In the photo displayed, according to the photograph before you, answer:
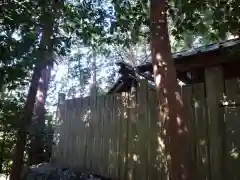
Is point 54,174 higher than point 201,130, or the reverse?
point 201,130

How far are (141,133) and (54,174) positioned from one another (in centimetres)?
199

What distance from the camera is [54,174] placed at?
5160mm

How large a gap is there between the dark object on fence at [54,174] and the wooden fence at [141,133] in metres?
0.23

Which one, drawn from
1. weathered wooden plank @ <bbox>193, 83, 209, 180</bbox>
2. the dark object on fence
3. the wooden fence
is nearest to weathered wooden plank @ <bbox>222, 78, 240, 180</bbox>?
the wooden fence

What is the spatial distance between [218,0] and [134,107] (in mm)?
2146

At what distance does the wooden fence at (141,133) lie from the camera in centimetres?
332

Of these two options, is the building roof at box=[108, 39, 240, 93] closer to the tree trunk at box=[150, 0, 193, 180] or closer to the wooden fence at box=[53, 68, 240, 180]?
the wooden fence at box=[53, 68, 240, 180]

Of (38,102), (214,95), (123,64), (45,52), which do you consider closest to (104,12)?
(123,64)

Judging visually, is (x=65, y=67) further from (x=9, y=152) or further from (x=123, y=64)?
(x=123, y=64)

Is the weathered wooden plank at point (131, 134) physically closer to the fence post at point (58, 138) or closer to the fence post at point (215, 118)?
the fence post at point (215, 118)

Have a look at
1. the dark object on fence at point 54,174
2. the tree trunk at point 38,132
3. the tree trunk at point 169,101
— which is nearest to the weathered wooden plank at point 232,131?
the tree trunk at point 169,101

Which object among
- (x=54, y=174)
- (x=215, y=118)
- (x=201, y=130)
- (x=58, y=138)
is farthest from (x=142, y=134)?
(x=58, y=138)

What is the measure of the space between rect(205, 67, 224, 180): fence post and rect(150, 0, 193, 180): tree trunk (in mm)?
845

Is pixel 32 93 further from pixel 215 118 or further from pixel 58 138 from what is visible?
pixel 215 118
